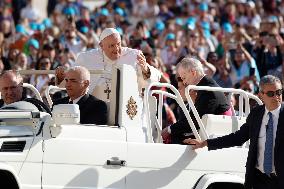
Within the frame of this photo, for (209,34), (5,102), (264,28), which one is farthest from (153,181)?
(209,34)

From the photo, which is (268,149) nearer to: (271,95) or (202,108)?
(271,95)

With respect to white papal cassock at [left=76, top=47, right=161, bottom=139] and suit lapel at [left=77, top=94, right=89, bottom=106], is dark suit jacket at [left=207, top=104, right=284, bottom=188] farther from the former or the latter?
suit lapel at [left=77, top=94, right=89, bottom=106]

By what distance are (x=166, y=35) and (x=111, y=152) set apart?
1287cm

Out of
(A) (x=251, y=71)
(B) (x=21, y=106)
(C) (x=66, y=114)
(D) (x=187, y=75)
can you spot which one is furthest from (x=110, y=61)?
(A) (x=251, y=71)

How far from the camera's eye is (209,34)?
2302 cm

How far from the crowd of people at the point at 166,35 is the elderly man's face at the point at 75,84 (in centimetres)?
276

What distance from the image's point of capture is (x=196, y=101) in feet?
39.2

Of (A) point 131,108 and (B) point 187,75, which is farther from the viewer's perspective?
(B) point 187,75

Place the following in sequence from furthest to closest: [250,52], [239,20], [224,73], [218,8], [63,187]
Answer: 1. [218,8]
2. [239,20]
3. [250,52]
4. [224,73]
5. [63,187]

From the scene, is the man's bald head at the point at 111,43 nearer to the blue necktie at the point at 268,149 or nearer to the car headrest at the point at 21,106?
the car headrest at the point at 21,106

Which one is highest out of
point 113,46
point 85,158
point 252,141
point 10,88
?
point 113,46

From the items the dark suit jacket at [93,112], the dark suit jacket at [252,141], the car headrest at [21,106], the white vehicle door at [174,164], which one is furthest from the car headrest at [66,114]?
the dark suit jacket at [252,141]

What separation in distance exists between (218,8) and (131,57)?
48.5 ft

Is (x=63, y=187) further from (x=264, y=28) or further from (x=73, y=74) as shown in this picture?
(x=264, y=28)
